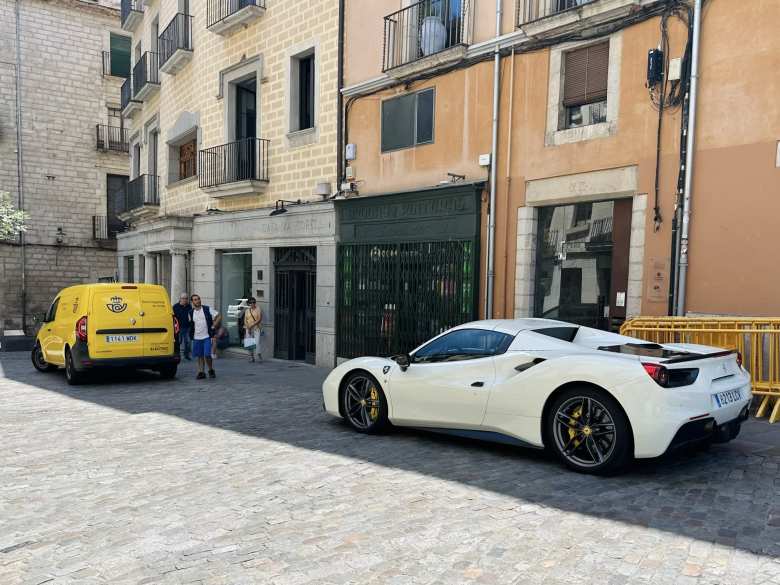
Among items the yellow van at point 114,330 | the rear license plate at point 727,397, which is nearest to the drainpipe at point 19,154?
the yellow van at point 114,330

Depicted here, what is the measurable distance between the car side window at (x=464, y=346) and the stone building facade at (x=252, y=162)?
7132mm

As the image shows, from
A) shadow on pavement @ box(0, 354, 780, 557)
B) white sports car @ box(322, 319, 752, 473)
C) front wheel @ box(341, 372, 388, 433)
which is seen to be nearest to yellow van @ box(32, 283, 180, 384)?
shadow on pavement @ box(0, 354, 780, 557)

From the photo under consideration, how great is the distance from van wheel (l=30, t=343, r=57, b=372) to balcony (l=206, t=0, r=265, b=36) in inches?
353

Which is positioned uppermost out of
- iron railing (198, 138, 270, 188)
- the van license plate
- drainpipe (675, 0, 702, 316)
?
iron railing (198, 138, 270, 188)

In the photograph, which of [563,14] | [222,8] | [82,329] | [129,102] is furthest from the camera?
[129,102]

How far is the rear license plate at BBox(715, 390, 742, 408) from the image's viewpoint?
5.21 meters

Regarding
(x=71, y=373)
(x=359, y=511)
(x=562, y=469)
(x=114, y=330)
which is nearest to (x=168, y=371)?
(x=114, y=330)

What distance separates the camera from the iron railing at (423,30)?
11.5 meters

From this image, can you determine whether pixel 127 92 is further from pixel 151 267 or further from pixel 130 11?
pixel 151 267

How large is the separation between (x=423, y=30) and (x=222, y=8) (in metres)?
7.31

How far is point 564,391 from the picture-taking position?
216 inches

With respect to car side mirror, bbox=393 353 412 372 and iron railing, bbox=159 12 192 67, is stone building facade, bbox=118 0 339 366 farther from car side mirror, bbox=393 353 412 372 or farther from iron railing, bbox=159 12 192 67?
car side mirror, bbox=393 353 412 372

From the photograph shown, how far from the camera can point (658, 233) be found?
28.9 feet

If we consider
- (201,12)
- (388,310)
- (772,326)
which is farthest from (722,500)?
(201,12)
